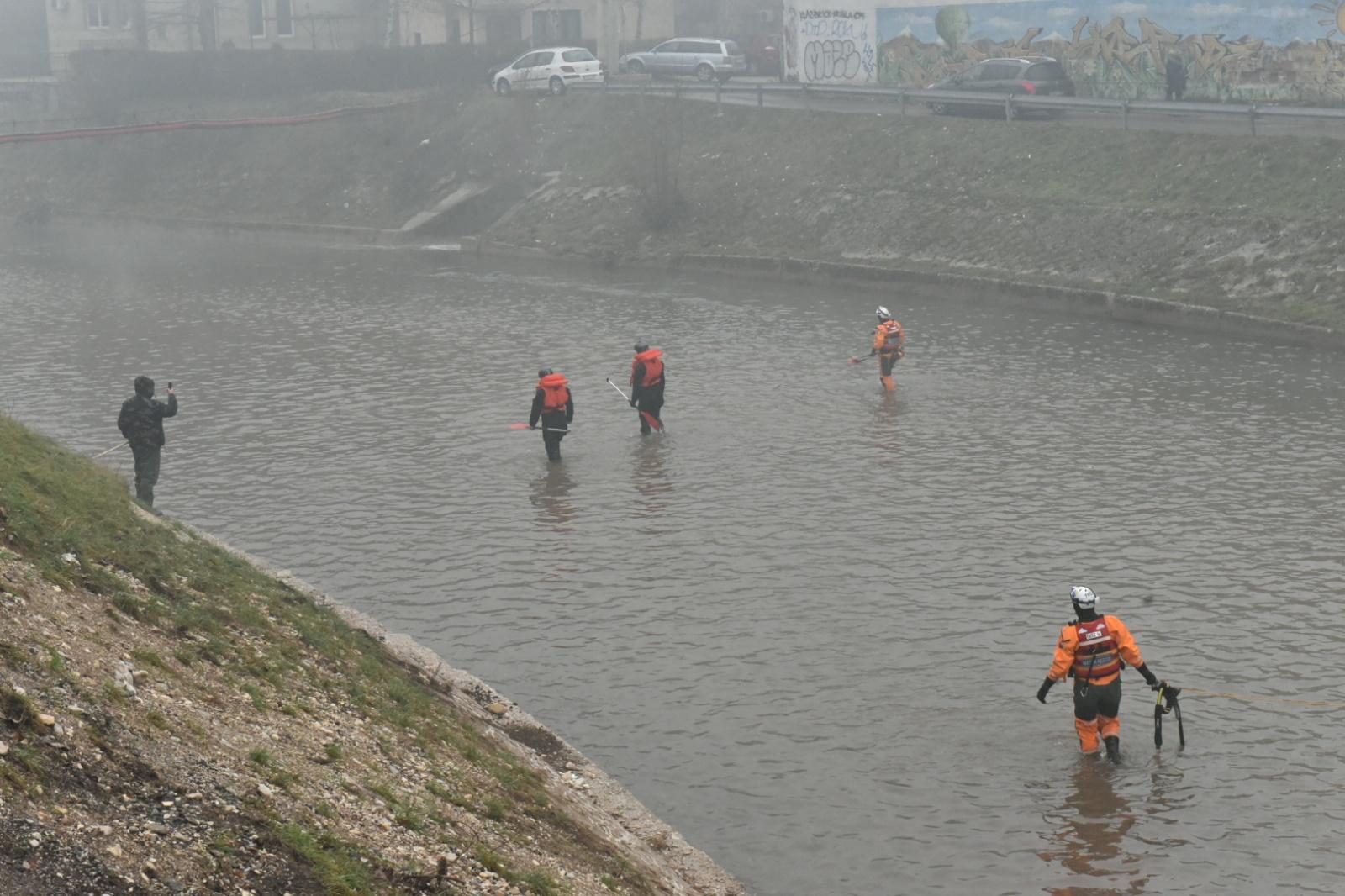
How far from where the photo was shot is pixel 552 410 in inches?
868

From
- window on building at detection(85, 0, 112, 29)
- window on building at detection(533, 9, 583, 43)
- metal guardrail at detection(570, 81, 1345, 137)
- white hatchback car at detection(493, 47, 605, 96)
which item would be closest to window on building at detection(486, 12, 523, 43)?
window on building at detection(533, 9, 583, 43)

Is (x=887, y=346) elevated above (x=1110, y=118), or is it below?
below

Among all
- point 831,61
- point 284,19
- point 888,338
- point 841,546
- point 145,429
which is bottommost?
point 841,546

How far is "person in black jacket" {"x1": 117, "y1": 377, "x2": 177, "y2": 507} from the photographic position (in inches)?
730

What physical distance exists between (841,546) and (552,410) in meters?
5.71

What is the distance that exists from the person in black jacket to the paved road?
89.4 feet

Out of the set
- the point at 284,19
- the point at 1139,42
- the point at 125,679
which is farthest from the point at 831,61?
the point at 125,679

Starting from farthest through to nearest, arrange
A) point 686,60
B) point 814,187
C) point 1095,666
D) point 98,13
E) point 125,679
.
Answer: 1. point 98,13
2. point 686,60
3. point 814,187
4. point 1095,666
5. point 125,679

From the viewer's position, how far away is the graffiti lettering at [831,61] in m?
56.9

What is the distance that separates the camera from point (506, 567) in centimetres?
1764

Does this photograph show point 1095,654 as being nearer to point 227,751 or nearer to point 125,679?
point 227,751

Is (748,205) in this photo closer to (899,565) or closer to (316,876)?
(899,565)

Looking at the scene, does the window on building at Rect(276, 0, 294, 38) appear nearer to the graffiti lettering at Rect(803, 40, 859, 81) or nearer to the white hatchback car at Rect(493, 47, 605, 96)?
the white hatchback car at Rect(493, 47, 605, 96)

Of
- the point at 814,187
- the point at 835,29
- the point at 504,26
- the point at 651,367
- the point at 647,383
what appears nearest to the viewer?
the point at 651,367
